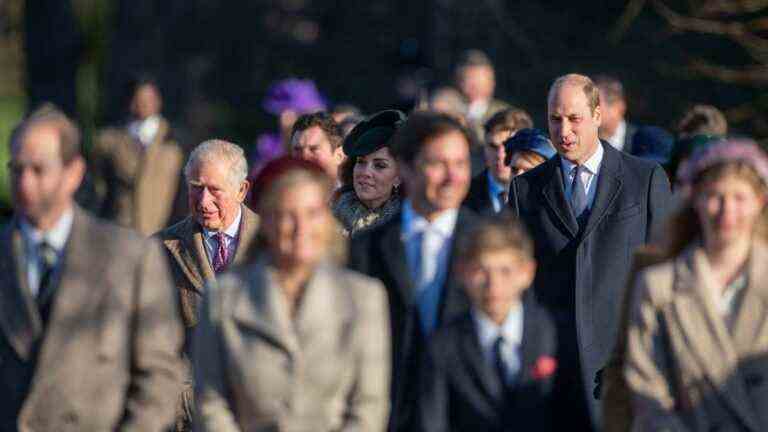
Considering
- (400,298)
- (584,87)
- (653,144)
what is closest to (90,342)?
(400,298)

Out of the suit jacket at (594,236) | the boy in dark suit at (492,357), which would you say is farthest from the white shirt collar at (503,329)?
the suit jacket at (594,236)

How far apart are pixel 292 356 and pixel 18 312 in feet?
3.21

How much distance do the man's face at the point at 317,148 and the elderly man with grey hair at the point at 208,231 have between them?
6.36 feet

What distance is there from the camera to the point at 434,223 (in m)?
8.17

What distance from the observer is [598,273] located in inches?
434

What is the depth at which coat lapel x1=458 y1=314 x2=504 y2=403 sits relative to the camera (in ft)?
25.4

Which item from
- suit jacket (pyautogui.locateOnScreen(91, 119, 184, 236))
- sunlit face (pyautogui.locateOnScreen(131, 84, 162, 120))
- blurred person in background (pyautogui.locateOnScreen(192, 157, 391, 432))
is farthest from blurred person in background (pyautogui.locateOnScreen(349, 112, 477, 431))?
sunlit face (pyautogui.locateOnScreen(131, 84, 162, 120))

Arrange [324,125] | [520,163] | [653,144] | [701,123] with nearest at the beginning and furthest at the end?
[520,163] → [324,125] → [653,144] → [701,123]

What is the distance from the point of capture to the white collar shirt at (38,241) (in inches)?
303

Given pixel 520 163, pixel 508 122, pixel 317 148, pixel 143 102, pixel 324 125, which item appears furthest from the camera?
pixel 143 102

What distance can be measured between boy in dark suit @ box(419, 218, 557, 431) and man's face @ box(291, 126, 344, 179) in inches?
180

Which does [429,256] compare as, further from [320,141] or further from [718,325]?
[320,141]

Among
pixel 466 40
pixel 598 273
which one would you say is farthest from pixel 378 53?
pixel 598 273

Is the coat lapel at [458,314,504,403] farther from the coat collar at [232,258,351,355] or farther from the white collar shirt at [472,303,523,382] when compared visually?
the coat collar at [232,258,351,355]
